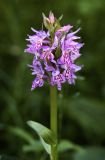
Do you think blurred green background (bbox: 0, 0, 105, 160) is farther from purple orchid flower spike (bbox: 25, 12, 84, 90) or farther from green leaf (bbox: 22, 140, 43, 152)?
purple orchid flower spike (bbox: 25, 12, 84, 90)

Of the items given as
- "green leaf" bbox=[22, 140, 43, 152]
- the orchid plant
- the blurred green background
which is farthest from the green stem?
the blurred green background

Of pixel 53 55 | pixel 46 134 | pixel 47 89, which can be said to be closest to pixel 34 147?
pixel 46 134

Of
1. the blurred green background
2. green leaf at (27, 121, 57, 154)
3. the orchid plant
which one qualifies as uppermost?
the blurred green background

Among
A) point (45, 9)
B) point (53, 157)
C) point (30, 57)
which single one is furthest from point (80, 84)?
point (53, 157)

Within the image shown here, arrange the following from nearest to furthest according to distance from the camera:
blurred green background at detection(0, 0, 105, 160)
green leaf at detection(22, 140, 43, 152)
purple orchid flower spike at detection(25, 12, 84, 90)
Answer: purple orchid flower spike at detection(25, 12, 84, 90) → green leaf at detection(22, 140, 43, 152) → blurred green background at detection(0, 0, 105, 160)

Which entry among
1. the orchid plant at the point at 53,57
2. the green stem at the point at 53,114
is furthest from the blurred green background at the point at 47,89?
the orchid plant at the point at 53,57

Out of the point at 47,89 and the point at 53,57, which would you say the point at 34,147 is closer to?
the point at 53,57

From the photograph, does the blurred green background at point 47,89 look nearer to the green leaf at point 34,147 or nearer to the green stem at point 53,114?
the green leaf at point 34,147

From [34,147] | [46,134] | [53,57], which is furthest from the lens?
[34,147]

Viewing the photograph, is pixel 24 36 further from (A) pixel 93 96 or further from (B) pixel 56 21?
(B) pixel 56 21
